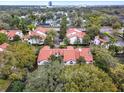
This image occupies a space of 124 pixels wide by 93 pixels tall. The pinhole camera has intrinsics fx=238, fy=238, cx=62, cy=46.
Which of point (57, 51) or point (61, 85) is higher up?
point (61, 85)

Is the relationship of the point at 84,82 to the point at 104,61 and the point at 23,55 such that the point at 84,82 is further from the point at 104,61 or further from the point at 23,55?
the point at 23,55

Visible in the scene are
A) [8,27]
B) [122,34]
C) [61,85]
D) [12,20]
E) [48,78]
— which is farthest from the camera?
[12,20]

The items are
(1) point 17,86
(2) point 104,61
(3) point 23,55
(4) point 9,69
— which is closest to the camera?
(1) point 17,86

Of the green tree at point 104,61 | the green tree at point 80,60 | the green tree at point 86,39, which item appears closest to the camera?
the green tree at point 104,61

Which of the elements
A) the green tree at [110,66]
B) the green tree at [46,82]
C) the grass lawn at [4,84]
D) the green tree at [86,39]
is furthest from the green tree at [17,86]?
the green tree at [86,39]

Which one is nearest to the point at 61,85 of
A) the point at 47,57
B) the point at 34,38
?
the point at 47,57

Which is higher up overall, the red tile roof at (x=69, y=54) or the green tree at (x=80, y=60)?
the green tree at (x=80, y=60)

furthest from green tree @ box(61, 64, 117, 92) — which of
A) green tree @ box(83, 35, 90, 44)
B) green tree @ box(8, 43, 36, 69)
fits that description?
green tree @ box(83, 35, 90, 44)

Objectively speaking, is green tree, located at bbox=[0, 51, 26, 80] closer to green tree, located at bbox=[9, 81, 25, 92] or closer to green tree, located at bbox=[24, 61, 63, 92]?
green tree, located at bbox=[9, 81, 25, 92]

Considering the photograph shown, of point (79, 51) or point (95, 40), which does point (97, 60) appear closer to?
point (79, 51)

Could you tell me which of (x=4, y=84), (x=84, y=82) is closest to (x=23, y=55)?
(x=4, y=84)

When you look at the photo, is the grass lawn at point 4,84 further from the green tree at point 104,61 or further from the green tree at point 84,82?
the green tree at point 104,61
